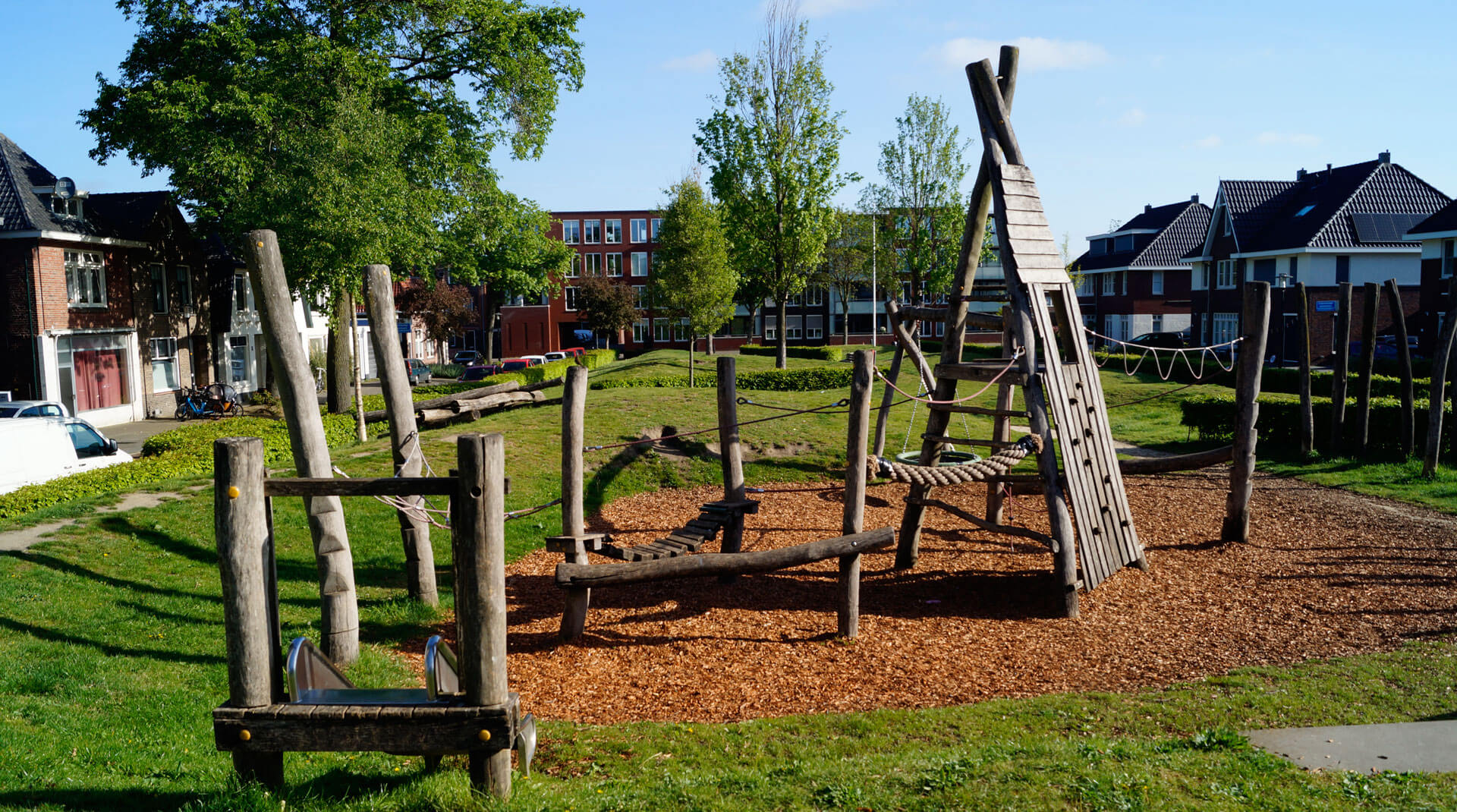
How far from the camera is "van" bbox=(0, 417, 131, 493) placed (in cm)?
1404

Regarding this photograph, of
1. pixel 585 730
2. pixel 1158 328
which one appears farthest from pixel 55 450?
pixel 1158 328

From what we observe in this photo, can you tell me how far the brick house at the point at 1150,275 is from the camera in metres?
Answer: 57.9

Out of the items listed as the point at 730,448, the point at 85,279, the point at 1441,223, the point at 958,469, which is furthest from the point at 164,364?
the point at 1441,223

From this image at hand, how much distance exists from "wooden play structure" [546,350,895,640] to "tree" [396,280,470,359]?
1667 inches

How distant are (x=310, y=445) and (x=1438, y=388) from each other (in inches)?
645

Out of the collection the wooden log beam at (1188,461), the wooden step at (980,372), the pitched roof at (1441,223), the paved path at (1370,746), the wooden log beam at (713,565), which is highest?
the pitched roof at (1441,223)

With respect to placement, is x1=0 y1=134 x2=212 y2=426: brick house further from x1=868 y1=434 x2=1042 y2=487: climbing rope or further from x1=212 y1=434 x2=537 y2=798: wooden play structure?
x1=212 y1=434 x2=537 y2=798: wooden play structure

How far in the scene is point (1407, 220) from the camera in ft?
141

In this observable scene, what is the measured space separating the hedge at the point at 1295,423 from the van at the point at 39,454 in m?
20.0

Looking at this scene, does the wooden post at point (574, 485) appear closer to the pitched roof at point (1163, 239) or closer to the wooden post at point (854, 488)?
the wooden post at point (854, 488)

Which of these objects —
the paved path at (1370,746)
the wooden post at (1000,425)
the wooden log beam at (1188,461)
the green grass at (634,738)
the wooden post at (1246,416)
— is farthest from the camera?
the wooden log beam at (1188,461)

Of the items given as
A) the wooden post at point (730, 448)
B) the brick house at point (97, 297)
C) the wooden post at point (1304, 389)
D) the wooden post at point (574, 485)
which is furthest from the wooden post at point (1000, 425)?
the brick house at point (97, 297)

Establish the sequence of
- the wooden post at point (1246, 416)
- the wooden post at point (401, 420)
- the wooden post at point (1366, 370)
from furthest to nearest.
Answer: the wooden post at point (1366, 370), the wooden post at point (1246, 416), the wooden post at point (401, 420)

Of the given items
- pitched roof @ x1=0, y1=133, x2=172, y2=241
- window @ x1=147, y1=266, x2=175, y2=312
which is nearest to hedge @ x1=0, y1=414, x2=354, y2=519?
pitched roof @ x1=0, y1=133, x2=172, y2=241
